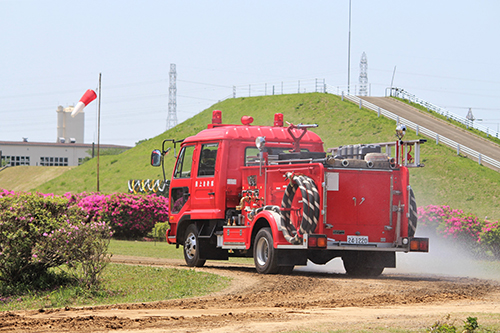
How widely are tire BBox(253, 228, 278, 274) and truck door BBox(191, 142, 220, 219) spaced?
6.93 ft

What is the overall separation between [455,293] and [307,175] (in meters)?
3.87

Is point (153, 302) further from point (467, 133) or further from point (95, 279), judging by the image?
point (467, 133)

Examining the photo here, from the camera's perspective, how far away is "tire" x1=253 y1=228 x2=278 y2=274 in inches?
592

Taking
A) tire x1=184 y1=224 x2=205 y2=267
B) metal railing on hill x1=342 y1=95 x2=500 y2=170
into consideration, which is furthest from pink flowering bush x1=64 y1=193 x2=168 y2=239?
metal railing on hill x1=342 y1=95 x2=500 y2=170

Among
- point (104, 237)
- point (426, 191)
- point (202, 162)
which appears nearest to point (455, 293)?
point (104, 237)

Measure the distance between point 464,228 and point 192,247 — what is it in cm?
1078

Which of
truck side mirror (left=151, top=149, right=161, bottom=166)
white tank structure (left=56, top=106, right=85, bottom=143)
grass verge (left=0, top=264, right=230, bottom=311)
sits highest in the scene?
white tank structure (left=56, top=106, right=85, bottom=143)

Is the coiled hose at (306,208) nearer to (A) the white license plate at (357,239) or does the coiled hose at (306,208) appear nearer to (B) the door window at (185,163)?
(A) the white license plate at (357,239)

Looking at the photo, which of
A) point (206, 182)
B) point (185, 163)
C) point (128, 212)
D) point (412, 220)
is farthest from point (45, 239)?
point (128, 212)

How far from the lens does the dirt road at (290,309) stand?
9016 millimetres

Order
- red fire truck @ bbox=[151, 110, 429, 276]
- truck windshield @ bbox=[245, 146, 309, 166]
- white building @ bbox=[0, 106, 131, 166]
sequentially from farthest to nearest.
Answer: white building @ bbox=[0, 106, 131, 166]
truck windshield @ bbox=[245, 146, 309, 166]
red fire truck @ bbox=[151, 110, 429, 276]

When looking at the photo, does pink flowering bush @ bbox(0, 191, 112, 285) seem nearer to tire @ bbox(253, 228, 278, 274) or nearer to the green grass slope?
tire @ bbox(253, 228, 278, 274)

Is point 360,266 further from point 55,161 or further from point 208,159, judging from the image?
point 55,161

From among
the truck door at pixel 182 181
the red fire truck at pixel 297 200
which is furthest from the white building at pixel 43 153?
the red fire truck at pixel 297 200
